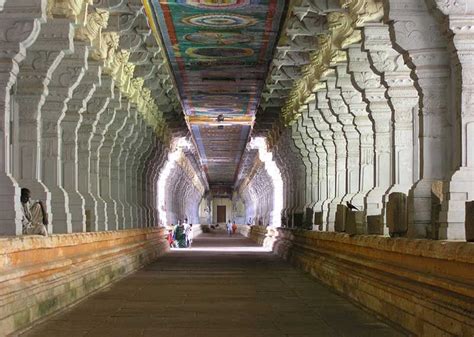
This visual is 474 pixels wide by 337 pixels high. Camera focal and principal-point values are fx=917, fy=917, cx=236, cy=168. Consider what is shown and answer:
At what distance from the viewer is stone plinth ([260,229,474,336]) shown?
7.50 metres

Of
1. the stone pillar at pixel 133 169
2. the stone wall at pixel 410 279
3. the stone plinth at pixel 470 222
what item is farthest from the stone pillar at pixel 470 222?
the stone pillar at pixel 133 169

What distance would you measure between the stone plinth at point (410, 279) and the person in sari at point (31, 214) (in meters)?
4.44

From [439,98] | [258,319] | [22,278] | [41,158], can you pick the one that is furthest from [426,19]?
[41,158]

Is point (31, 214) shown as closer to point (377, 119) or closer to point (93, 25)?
point (93, 25)

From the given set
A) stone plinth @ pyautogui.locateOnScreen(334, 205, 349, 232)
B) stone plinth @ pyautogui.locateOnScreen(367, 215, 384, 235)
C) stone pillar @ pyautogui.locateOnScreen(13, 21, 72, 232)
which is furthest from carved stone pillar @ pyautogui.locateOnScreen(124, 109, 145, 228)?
stone plinth @ pyautogui.locateOnScreen(367, 215, 384, 235)

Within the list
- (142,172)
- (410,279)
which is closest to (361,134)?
(410,279)

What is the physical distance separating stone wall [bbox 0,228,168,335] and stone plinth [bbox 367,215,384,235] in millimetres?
4332

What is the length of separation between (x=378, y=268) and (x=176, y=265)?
1284 centimetres

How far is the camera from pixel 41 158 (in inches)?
618

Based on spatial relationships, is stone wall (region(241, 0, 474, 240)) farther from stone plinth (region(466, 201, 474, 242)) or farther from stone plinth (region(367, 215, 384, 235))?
stone plinth (region(466, 201, 474, 242))

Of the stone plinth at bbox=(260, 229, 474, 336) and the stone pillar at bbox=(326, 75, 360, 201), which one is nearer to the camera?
the stone plinth at bbox=(260, 229, 474, 336)

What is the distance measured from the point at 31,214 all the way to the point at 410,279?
19.3 feet

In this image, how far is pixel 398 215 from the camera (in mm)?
10578

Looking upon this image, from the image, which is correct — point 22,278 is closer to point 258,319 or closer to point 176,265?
point 258,319
